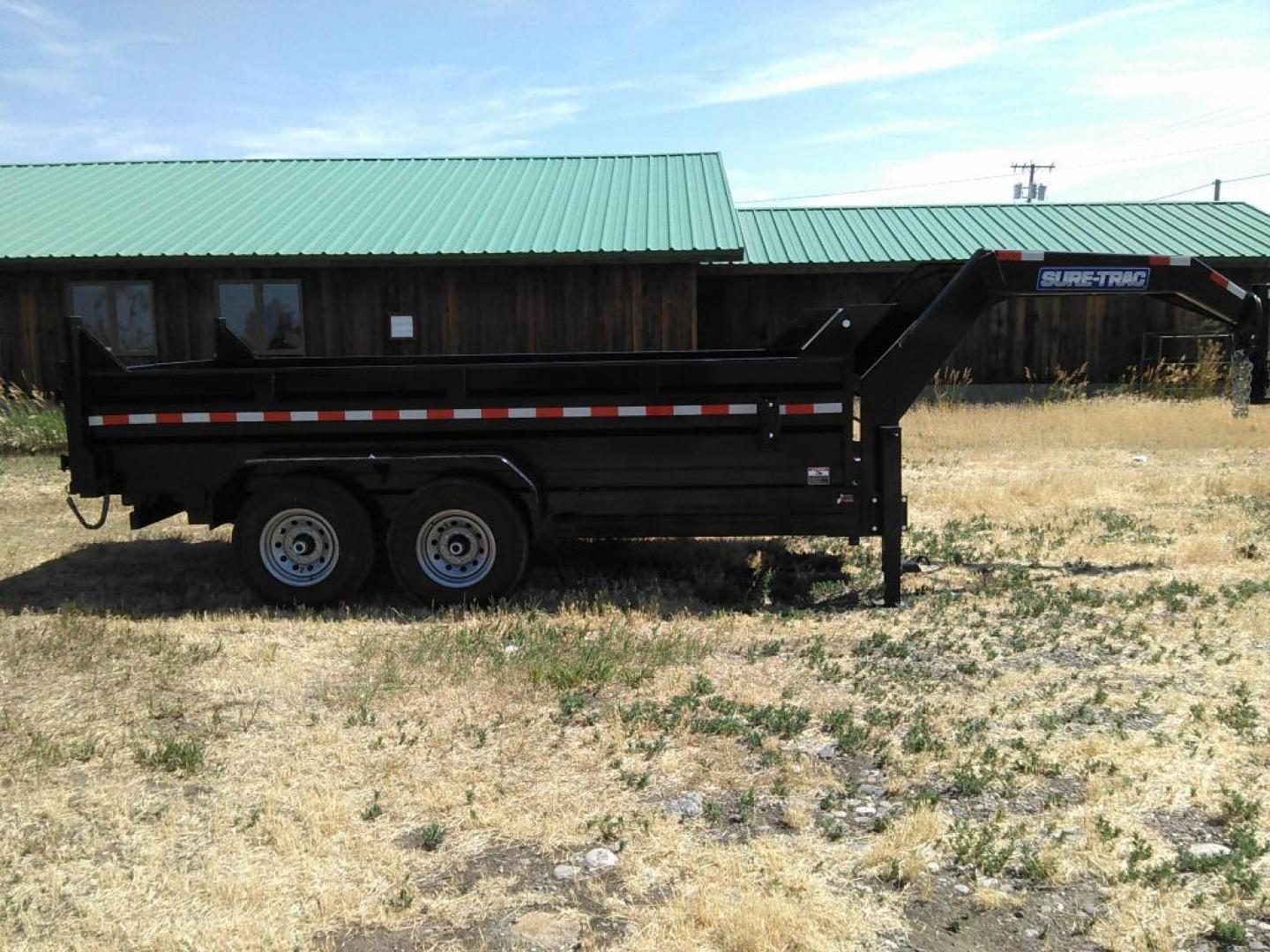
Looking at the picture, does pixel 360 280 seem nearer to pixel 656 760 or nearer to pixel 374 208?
pixel 374 208

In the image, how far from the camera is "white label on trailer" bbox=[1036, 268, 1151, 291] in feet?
24.1

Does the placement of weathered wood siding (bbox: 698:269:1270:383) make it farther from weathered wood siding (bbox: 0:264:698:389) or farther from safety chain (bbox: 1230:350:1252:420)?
safety chain (bbox: 1230:350:1252:420)

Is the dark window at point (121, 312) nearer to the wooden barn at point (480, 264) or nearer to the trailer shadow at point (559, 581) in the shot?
the wooden barn at point (480, 264)

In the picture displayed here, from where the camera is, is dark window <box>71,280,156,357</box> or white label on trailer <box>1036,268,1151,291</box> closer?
white label on trailer <box>1036,268,1151,291</box>

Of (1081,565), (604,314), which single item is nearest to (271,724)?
(1081,565)

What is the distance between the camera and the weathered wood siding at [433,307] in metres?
17.2

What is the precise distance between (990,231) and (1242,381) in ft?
45.7

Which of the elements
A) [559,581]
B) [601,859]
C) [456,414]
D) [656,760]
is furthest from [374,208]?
[601,859]

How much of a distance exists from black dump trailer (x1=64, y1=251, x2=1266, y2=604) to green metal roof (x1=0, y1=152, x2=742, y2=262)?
954cm

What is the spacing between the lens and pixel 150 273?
17406 millimetres

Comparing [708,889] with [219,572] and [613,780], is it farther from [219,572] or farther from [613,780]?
[219,572]

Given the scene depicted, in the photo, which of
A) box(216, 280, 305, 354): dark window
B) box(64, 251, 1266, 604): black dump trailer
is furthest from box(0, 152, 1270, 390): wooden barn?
box(64, 251, 1266, 604): black dump trailer

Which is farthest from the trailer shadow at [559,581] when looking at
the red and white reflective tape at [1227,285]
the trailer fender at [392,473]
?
the red and white reflective tape at [1227,285]

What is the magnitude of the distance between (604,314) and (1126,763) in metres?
13.5
